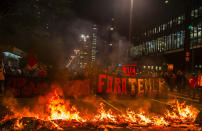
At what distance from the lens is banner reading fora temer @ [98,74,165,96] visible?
10.9 m

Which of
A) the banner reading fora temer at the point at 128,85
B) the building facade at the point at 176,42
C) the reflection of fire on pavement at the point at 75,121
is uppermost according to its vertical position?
the building facade at the point at 176,42

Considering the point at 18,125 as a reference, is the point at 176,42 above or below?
above

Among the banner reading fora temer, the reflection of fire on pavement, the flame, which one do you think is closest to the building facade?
the banner reading fora temer

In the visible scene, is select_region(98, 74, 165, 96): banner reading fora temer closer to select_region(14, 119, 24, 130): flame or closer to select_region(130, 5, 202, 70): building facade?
select_region(14, 119, 24, 130): flame

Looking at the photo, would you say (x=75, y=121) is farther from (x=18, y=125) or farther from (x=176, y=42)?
(x=176, y=42)

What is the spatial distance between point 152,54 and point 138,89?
47.9m

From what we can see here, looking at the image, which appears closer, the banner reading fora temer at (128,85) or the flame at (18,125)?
the flame at (18,125)

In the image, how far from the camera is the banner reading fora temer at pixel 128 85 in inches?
429

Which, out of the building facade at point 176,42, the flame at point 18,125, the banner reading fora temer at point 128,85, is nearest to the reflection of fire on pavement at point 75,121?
the flame at point 18,125

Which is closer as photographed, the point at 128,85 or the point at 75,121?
the point at 75,121

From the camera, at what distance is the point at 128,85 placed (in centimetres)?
→ 1105

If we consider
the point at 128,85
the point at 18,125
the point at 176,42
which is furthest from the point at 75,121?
the point at 176,42

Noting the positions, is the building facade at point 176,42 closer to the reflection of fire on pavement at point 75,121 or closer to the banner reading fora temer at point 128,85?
the banner reading fora temer at point 128,85

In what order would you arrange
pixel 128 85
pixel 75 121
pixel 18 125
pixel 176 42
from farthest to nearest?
pixel 176 42 < pixel 128 85 < pixel 75 121 < pixel 18 125
